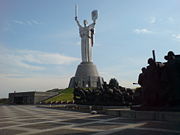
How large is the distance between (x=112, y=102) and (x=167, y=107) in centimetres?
1265

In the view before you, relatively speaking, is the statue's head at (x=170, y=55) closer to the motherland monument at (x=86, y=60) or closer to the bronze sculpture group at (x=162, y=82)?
the bronze sculpture group at (x=162, y=82)

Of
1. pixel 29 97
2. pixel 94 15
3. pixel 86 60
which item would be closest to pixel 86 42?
pixel 86 60

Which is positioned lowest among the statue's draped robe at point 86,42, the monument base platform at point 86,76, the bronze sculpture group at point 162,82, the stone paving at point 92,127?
the stone paving at point 92,127

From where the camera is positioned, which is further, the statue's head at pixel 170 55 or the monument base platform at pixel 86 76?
the monument base platform at pixel 86 76

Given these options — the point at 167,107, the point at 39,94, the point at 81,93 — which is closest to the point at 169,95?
the point at 167,107

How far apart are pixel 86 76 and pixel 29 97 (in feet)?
69.8

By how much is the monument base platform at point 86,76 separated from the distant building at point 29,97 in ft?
40.1

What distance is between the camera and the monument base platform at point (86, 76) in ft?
224

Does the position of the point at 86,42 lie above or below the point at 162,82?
above

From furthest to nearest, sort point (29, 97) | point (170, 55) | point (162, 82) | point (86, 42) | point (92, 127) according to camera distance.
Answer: point (86, 42) < point (29, 97) < point (162, 82) < point (170, 55) < point (92, 127)

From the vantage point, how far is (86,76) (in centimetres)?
6938

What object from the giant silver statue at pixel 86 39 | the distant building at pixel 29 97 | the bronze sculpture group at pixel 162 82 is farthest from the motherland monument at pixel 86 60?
the bronze sculpture group at pixel 162 82

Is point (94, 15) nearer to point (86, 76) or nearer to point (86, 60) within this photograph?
point (86, 60)

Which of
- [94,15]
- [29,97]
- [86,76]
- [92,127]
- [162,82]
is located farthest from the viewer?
[94,15]
